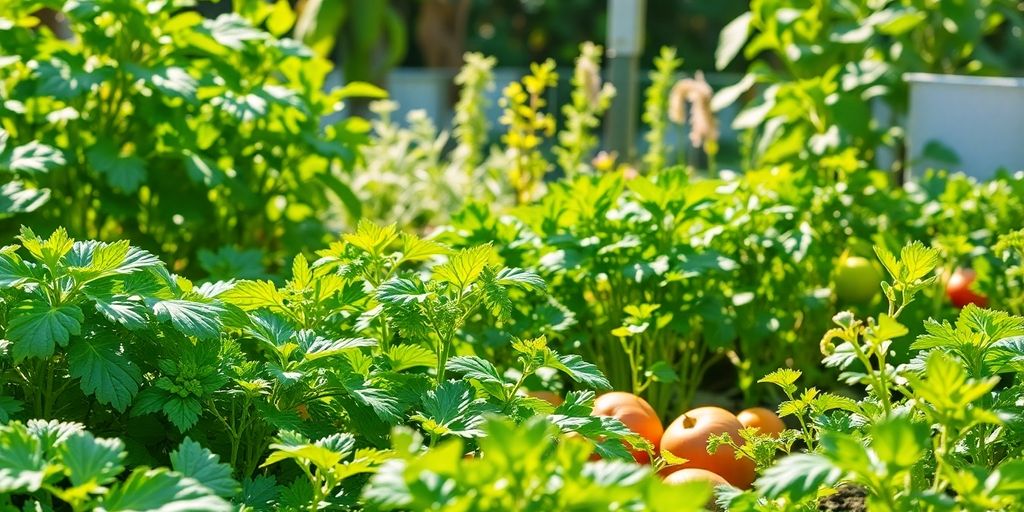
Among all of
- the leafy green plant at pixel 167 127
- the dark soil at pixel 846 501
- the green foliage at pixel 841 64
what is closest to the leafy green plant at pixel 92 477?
the dark soil at pixel 846 501

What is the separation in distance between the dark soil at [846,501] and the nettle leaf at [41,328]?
4.07ft

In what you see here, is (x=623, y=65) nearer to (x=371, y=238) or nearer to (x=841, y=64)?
(x=841, y=64)

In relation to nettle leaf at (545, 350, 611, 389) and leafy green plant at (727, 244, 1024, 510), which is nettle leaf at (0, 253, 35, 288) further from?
leafy green plant at (727, 244, 1024, 510)

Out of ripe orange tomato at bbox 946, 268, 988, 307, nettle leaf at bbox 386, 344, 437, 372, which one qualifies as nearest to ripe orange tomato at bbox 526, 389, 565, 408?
nettle leaf at bbox 386, 344, 437, 372

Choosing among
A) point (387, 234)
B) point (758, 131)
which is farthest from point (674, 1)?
point (387, 234)

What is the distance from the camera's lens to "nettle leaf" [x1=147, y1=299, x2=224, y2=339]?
1.54 metres

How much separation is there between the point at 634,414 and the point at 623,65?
9.22 feet

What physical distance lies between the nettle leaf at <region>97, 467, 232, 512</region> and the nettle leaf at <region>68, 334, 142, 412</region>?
364mm

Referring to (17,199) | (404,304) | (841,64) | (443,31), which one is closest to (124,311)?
(404,304)

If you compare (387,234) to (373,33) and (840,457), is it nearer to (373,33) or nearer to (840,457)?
(840,457)

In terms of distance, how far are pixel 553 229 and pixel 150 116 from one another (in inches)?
49.8

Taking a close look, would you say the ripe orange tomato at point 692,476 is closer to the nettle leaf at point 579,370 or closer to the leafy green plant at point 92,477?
the nettle leaf at point 579,370

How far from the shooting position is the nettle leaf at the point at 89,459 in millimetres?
1219

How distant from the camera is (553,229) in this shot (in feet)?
8.16
